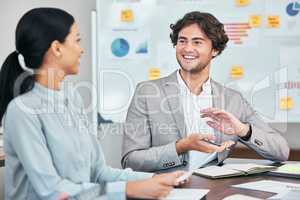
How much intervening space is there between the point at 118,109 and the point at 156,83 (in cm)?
82

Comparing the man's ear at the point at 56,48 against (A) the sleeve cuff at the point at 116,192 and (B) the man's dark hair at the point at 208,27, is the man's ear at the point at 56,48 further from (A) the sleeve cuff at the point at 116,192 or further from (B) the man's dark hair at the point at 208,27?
(B) the man's dark hair at the point at 208,27

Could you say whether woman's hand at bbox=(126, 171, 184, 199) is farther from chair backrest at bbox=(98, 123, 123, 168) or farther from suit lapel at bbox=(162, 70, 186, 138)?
chair backrest at bbox=(98, 123, 123, 168)

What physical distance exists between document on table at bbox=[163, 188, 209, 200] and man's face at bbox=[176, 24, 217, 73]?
1.11m

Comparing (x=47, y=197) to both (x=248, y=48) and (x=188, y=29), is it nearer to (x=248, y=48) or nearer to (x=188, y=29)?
(x=188, y=29)

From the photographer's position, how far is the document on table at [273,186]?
149 centimetres

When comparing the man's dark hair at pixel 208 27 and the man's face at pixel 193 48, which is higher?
the man's dark hair at pixel 208 27

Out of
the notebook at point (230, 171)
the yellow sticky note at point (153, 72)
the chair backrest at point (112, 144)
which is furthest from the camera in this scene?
the chair backrest at point (112, 144)

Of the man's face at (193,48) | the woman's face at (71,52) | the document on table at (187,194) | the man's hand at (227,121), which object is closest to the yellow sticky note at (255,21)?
the man's face at (193,48)

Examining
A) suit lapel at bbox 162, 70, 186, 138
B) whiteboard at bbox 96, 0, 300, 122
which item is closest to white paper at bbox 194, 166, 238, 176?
suit lapel at bbox 162, 70, 186, 138

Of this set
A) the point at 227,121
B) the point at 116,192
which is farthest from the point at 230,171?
the point at 116,192

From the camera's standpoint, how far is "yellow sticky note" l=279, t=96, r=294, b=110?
2.80m

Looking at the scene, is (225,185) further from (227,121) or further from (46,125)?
(46,125)

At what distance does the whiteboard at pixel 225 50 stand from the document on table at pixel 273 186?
1.30m

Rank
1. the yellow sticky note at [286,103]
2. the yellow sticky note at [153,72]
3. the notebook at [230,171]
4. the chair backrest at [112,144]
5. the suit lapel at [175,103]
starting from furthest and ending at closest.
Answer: the chair backrest at [112,144], the yellow sticky note at [153,72], the yellow sticky note at [286,103], the suit lapel at [175,103], the notebook at [230,171]
